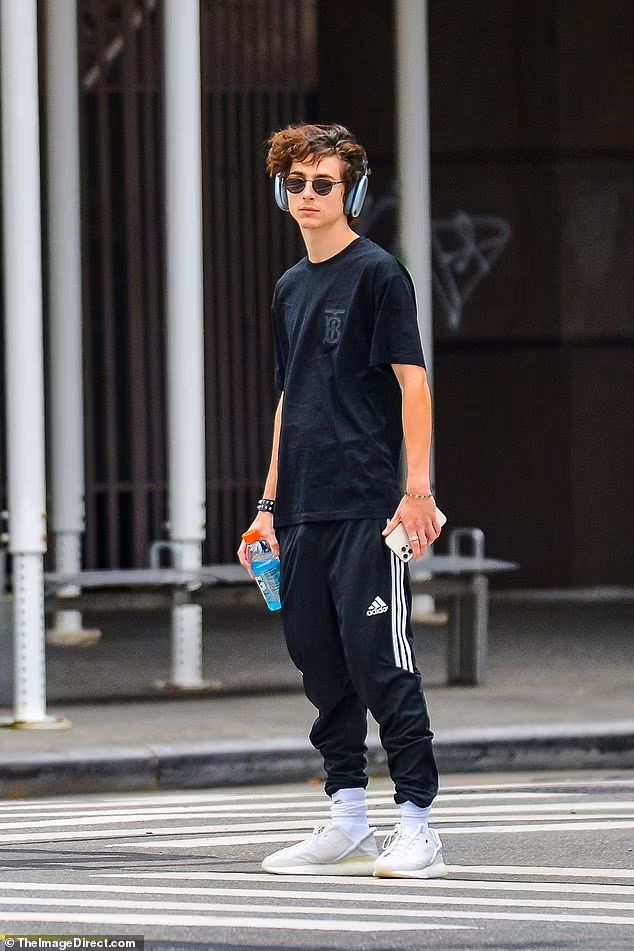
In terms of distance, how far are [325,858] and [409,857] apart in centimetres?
29

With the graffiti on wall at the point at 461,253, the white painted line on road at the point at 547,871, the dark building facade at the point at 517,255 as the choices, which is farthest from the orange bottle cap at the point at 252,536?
the graffiti on wall at the point at 461,253

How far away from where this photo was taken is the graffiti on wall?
14.8 meters

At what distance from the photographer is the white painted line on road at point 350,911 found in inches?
196

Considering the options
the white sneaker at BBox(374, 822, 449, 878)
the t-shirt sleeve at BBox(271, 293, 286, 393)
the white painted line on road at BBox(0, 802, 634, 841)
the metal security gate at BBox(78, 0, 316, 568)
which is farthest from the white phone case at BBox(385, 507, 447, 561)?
the metal security gate at BBox(78, 0, 316, 568)

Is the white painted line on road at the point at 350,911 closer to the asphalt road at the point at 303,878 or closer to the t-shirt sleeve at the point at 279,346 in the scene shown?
the asphalt road at the point at 303,878

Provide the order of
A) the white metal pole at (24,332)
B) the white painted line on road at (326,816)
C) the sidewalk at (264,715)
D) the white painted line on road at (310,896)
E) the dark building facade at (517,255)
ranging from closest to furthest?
the white painted line on road at (310,896) < the white painted line on road at (326,816) < the sidewalk at (264,715) < the white metal pole at (24,332) < the dark building facade at (517,255)

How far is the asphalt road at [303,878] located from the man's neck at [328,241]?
1737mm

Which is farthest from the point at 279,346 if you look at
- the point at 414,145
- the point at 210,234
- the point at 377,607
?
the point at 210,234

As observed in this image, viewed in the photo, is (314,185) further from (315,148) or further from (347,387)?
(347,387)

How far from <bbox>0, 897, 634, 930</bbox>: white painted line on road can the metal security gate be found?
25.2 ft

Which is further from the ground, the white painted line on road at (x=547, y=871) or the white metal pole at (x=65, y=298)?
the white metal pole at (x=65, y=298)

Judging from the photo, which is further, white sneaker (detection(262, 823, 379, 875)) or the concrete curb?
the concrete curb

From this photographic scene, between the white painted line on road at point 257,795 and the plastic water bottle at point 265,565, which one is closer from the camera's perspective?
the plastic water bottle at point 265,565

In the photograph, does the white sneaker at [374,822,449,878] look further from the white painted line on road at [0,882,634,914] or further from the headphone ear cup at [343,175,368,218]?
the headphone ear cup at [343,175,368,218]
